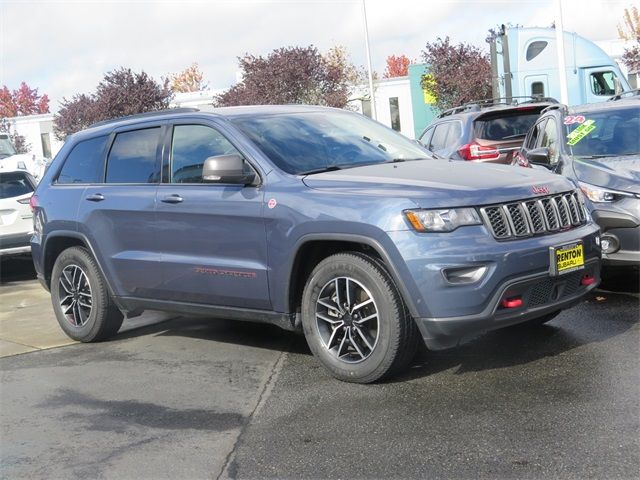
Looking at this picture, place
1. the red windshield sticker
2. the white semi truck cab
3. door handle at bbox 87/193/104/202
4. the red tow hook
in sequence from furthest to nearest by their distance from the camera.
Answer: the white semi truck cab
the red windshield sticker
door handle at bbox 87/193/104/202
the red tow hook

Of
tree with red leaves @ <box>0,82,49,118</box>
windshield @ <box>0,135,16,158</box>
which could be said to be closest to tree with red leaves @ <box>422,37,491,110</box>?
windshield @ <box>0,135,16,158</box>

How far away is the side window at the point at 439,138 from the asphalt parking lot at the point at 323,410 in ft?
18.8

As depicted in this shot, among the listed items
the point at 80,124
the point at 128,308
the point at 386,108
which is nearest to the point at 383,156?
the point at 128,308

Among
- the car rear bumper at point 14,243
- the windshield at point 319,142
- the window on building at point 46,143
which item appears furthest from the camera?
the window on building at point 46,143

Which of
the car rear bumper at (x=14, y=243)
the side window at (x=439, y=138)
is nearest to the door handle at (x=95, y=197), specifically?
the car rear bumper at (x=14, y=243)

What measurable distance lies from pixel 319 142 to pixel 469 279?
5.64 ft

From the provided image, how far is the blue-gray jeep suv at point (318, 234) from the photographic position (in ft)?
14.6

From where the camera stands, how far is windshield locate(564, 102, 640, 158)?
24.3 feet

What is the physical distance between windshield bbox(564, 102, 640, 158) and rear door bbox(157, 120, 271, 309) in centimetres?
372

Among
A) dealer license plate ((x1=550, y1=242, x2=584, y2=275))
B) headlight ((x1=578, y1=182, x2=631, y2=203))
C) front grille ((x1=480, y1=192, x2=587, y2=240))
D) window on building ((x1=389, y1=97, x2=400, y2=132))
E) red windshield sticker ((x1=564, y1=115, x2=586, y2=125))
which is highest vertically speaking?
window on building ((x1=389, y1=97, x2=400, y2=132))

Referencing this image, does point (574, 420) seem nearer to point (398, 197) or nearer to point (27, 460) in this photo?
point (398, 197)

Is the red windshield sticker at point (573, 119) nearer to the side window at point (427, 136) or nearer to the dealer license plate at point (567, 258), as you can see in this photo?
the dealer license plate at point (567, 258)

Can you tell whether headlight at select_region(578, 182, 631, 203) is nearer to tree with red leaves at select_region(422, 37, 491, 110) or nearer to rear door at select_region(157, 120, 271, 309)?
rear door at select_region(157, 120, 271, 309)

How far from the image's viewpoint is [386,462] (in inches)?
145
